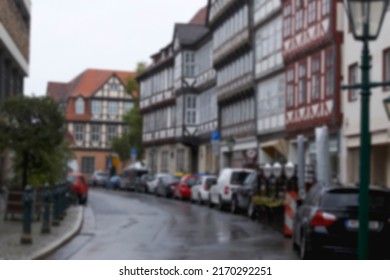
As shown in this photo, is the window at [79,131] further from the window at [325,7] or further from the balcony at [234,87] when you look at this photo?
the window at [325,7]

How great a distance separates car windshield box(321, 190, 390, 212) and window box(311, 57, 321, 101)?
21621 millimetres

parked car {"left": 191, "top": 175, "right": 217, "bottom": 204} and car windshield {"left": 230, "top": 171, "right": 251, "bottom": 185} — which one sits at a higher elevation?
car windshield {"left": 230, "top": 171, "right": 251, "bottom": 185}

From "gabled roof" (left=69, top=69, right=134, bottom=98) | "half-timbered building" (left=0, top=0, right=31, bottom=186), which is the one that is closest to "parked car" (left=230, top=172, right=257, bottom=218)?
"half-timbered building" (left=0, top=0, right=31, bottom=186)

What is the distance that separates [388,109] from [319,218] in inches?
168

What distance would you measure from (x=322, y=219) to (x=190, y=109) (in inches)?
A: 2032

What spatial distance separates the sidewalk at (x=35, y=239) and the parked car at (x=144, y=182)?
110ft

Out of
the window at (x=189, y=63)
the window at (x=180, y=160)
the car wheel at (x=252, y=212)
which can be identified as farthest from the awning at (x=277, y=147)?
the window at (x=180, y=160)

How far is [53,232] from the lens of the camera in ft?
72.7

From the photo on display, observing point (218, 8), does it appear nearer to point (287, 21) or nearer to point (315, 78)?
point (287, 21)

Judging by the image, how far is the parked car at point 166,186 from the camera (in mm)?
52969

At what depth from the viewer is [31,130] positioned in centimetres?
2700

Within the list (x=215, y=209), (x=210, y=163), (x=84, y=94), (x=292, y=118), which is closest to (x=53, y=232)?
(x=215, y=209)

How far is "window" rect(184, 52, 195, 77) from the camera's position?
221 ft

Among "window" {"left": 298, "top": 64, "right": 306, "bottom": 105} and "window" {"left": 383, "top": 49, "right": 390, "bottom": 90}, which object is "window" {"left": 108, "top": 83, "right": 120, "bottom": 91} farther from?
"window" {"left": 383, "top": 49, "right": 390, "bottom": 90}
